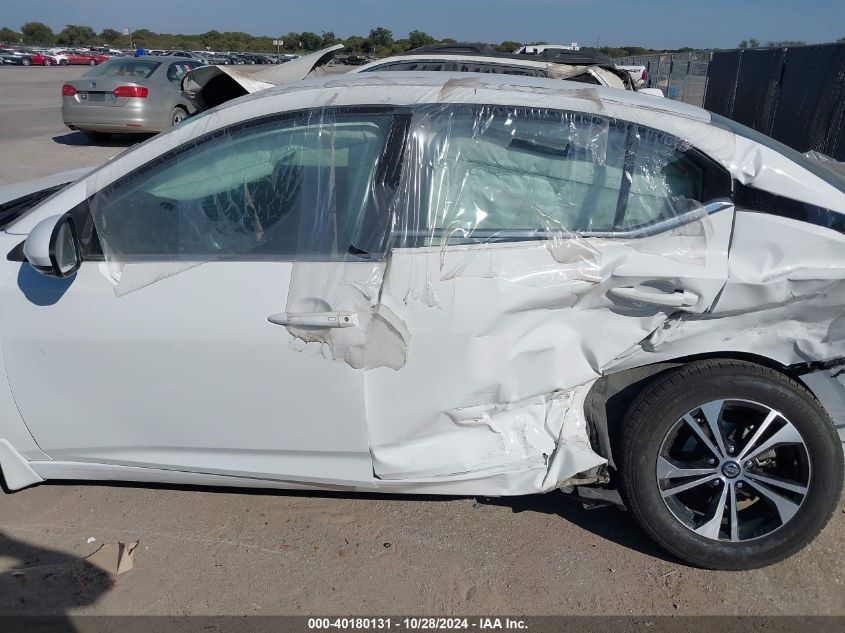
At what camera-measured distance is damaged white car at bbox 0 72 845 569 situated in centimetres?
248

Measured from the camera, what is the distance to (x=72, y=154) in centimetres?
1168

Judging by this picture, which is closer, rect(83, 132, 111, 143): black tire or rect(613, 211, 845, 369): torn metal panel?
rect(613, 211, 845, 369): torn metal panel

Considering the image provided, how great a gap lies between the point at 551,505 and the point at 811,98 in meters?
9.70

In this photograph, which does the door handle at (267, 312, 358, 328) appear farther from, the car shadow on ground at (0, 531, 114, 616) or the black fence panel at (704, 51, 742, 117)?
the black fence panel at (704, 51, 742, 117)

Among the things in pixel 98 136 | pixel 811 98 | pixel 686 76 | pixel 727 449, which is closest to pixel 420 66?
pixel 727 449

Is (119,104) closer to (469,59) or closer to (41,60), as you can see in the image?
(469,59)

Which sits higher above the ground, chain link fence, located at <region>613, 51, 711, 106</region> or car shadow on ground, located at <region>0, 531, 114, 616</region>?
chain link fence, located at <region>613, 51, 711, 106</region>

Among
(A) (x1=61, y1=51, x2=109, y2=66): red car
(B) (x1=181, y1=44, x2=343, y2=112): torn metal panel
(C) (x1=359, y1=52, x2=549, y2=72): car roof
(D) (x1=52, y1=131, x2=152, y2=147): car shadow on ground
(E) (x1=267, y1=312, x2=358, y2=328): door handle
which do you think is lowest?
(A) (x1=61, y1=51, x2=109, y2=66): red car

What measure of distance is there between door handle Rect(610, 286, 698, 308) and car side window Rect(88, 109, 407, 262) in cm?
88

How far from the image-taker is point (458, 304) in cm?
246

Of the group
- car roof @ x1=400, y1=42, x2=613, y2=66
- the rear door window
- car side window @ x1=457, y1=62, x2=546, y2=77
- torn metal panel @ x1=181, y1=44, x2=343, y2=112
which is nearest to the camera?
torn metal panel @ x1=181, y1=44, x2=343, y2=112

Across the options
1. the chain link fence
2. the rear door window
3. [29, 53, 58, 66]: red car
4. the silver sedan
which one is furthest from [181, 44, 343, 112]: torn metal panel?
[29, 53, 58, 66]: red car

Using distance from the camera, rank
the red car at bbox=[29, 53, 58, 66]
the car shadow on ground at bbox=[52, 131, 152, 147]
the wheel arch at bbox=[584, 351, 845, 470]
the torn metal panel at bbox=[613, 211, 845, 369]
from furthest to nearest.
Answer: the red car at bbox=[29, 53, 58, 66]
the car shadow on ground at bbox=[52, 131, 152, 147]
the wheel arch at bbox=[584, 351, 845, 470]
the torn metal panel at bbox=[613, 211, 845, 369]

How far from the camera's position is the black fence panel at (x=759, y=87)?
39.0 feet
